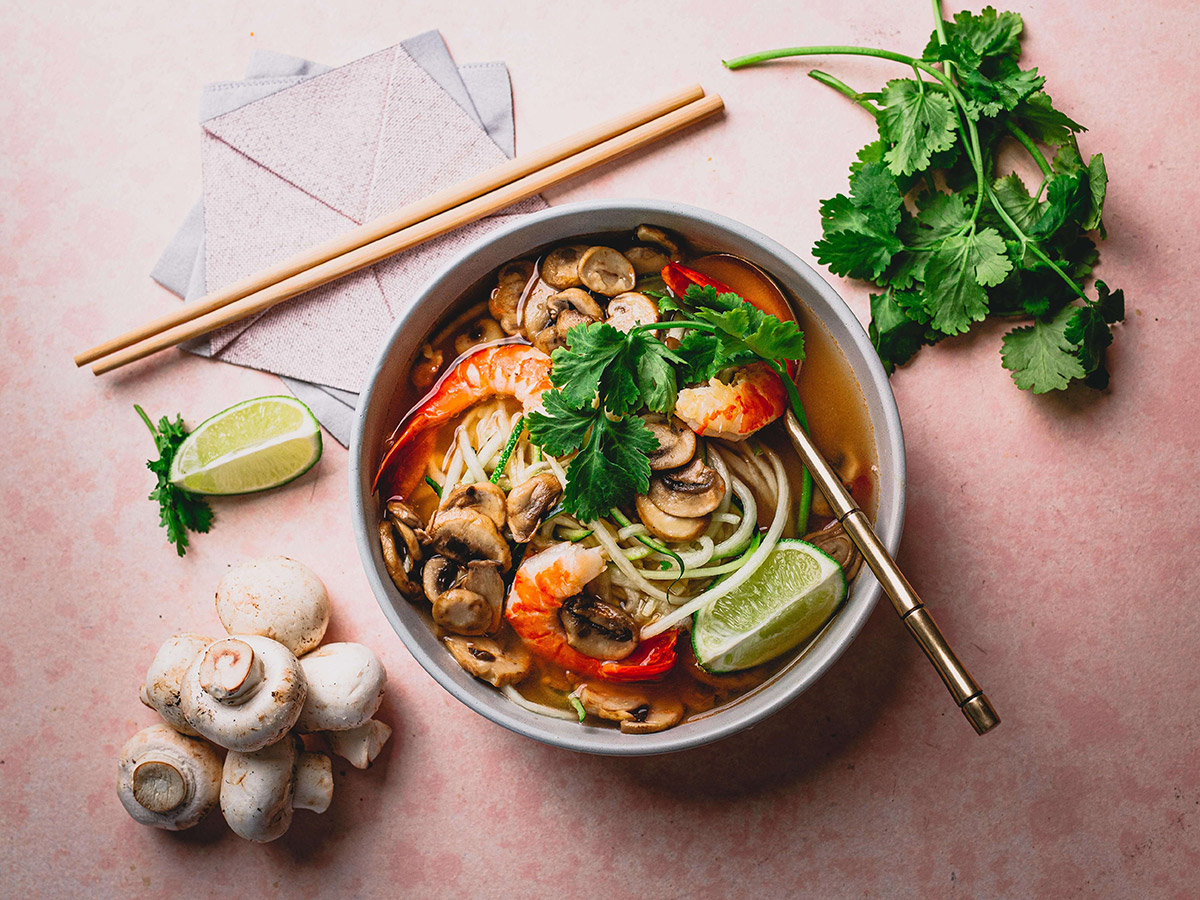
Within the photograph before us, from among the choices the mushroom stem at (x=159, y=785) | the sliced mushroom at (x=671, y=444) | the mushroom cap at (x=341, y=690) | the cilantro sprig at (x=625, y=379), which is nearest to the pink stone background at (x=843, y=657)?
the mushroom cap at (x=341, y=690)

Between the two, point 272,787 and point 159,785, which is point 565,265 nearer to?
point 272,787

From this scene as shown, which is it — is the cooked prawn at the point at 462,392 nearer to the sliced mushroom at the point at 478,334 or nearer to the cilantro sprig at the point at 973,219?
the sliced mushroom at the point at 478,334

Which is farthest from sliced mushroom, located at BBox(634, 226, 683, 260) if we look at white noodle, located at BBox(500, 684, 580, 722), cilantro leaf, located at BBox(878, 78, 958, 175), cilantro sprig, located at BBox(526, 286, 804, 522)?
white noodle, located at BBox(500, 684, 580, 722)

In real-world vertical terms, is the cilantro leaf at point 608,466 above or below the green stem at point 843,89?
below

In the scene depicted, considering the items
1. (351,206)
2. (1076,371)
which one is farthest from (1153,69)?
(351,206)

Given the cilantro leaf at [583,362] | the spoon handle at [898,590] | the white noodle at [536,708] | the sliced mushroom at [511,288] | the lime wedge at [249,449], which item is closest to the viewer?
the spoon handle at [898,590]

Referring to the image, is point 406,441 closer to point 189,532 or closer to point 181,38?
point 189,532

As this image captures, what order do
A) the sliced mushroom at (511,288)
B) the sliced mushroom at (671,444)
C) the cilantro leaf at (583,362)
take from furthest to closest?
the sliced mushroom at (511,288), the sliced mushroom at (671,444), the cilantro leaf at (583,362)

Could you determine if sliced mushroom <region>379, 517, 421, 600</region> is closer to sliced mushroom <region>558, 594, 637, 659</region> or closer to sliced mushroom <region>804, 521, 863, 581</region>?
sliced mushroom <region>558, 594, 637, 659</region>
